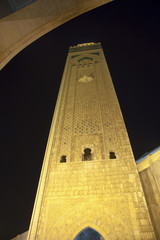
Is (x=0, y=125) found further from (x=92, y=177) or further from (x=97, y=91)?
(x=92, y=177)

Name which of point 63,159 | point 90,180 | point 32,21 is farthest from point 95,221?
point 32,21

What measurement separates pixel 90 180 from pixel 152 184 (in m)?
1.78

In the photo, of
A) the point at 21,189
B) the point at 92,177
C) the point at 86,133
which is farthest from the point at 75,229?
the point at 21,189

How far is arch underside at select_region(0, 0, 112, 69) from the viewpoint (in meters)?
1.03

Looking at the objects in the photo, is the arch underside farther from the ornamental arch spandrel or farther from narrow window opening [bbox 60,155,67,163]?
narrow window opening [bbox 60,155,67,163]

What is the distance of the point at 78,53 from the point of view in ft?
30.1

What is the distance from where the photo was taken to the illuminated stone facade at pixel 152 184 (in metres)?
3.41

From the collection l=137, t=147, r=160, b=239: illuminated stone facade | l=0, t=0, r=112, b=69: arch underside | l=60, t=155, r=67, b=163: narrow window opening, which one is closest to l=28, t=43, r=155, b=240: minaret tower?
l=60, t=155, r=67, b=163: narrow window opening

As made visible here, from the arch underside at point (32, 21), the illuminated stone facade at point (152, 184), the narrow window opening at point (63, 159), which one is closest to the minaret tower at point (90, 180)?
the narrow window opening at point (63, 159)

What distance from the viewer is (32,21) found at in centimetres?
115

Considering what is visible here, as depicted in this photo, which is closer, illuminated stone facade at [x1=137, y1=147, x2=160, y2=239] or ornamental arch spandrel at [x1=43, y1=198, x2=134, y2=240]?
ornamental arch spandrel at [x1=43, y1=198, x2=134, y2=240]

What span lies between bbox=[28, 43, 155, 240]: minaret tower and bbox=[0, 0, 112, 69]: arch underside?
335 cm

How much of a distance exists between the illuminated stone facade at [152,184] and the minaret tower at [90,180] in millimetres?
651

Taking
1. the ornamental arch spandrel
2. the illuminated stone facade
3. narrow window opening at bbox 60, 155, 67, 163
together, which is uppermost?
narrow window opening at bbox 60, 155, 67, 163
